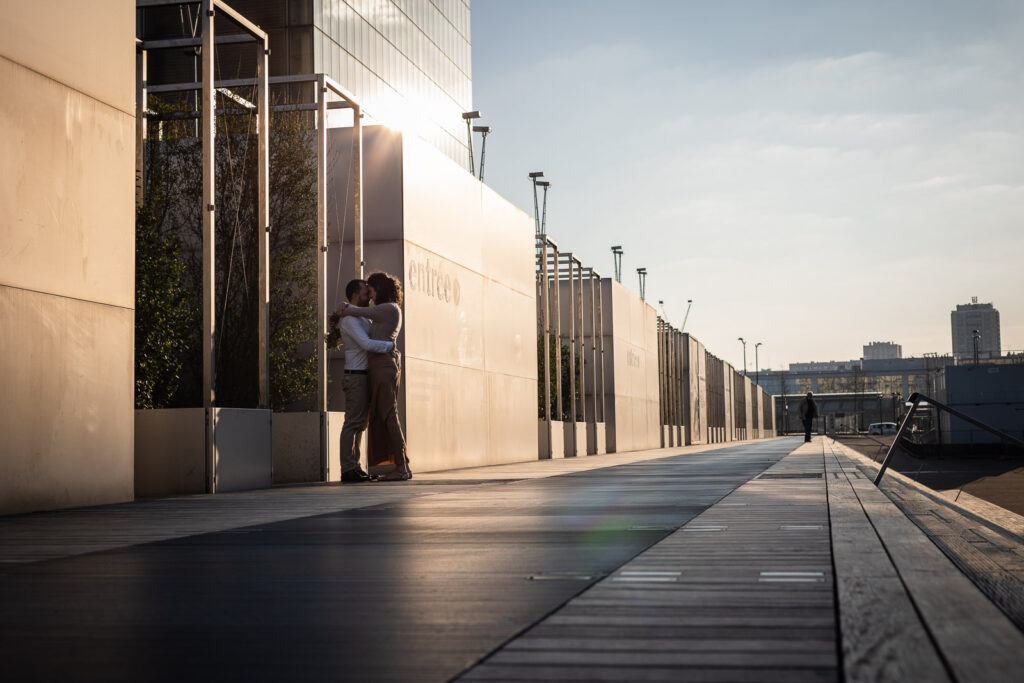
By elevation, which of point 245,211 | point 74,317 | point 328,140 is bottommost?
point 74,317

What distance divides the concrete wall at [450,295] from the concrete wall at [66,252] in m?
6.38

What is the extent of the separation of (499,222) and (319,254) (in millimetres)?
8578

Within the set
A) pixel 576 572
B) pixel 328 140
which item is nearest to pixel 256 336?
pixel 328 140

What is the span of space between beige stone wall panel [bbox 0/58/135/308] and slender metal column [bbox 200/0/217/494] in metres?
1.39

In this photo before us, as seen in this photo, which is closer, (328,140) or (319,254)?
(319,254)

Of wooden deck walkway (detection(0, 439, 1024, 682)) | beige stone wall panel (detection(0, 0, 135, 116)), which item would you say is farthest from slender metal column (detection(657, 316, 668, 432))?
wooden deck walkway (detection(0, 439, 1024, 682))

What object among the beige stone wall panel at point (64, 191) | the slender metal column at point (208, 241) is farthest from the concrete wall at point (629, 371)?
the beige stone wall panel at point (64, 191)

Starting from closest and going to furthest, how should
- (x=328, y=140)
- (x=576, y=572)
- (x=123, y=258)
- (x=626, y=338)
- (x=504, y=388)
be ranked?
(x=576, y=572) < (x=123, y=258) < (x=328, y=140) < (x=504, y=388) < (x=626, y=338)

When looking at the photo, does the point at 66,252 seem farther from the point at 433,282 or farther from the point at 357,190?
the point at 433,282

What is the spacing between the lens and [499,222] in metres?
21.3

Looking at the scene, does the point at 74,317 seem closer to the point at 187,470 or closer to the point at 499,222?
the point at 187,470

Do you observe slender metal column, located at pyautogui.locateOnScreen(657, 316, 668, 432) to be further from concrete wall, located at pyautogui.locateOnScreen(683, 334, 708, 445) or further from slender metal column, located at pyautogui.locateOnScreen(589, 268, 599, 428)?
slender metal column, located at pyautogui.locateOnScreen(589, 268, 599, 428)

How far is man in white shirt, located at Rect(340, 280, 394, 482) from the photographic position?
11.6 meters

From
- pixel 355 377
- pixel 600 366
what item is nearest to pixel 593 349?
pixel 600 366
